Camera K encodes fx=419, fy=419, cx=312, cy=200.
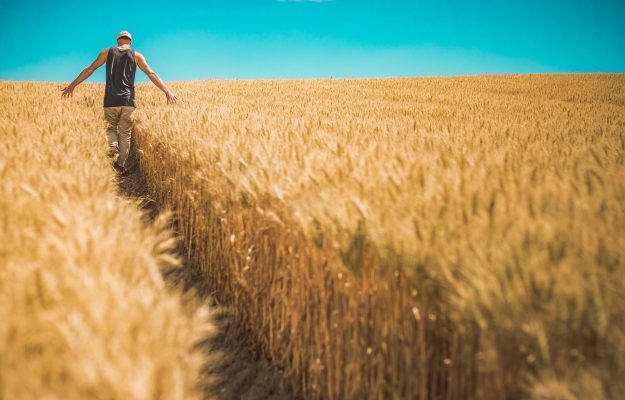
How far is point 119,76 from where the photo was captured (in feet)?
19.8

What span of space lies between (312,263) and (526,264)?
105 centimetres

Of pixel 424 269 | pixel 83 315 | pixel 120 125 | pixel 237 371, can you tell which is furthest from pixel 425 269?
pixel 120 125

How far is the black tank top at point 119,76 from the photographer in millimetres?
5996

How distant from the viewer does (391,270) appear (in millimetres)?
1519

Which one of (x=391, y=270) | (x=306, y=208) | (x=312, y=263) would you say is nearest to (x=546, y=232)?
(x=391, y=270)

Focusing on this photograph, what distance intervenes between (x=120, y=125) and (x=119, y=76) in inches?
30.2

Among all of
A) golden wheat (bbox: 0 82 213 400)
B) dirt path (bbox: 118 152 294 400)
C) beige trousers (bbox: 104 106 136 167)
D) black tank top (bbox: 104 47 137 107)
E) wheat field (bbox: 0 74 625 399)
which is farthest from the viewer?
beige trousers (bbox: 104 106 136 167)

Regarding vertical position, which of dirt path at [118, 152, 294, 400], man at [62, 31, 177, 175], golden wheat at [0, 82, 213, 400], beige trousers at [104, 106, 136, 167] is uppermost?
man at [62, 31, 177, 175]

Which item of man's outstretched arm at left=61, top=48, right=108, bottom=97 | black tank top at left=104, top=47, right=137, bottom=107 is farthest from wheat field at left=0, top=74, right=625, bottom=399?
man's outstretched arm at left=61, top=48, right=108, bottom=97

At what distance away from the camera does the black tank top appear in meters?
6.00

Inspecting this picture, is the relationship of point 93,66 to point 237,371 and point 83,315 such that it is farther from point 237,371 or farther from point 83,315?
point 83,315

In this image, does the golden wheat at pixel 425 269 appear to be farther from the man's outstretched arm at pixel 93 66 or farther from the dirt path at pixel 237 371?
the man's outstretched arm at pixel 93 66

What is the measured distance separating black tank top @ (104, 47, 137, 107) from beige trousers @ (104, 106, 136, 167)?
105mm

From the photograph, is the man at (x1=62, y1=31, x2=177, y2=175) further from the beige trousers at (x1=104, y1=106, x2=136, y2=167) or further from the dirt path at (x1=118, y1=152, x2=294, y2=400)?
the dirt path at (x1=118, y1=152, x2=294, y2=400)
